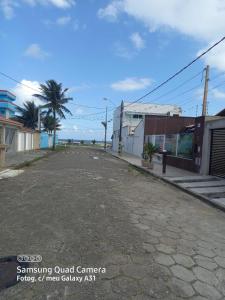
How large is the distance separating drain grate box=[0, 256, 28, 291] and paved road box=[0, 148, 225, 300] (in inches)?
5.9

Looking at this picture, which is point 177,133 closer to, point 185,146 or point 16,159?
point 185,146

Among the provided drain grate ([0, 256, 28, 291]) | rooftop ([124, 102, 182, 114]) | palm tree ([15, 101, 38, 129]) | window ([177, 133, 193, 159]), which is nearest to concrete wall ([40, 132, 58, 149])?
palm tree ([15, 101, 38, 129])

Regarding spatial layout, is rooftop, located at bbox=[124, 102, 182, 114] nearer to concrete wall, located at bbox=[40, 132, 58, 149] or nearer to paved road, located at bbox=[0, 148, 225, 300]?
concrete wall, located at bbox=[40, 132, 58, 149]

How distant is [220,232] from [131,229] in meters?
2.00

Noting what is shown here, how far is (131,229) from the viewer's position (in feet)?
17.6

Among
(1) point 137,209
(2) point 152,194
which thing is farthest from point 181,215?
(2) point 152,194

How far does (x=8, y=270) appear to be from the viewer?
3.54 meters

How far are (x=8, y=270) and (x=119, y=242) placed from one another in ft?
6.18

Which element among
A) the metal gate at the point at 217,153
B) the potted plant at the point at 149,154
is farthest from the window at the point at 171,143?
the metal gate at the point at 217,153

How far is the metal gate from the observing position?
524 inches

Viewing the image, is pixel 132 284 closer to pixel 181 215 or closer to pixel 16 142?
pixel 181 215

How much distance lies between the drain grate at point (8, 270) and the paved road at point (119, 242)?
0.49 ft

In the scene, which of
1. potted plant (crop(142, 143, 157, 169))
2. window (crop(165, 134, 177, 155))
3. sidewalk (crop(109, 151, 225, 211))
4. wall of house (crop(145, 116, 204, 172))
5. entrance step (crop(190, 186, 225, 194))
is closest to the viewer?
sidewalk (crop(109, 151, 225, 211))

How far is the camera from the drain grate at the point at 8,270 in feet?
10.7
